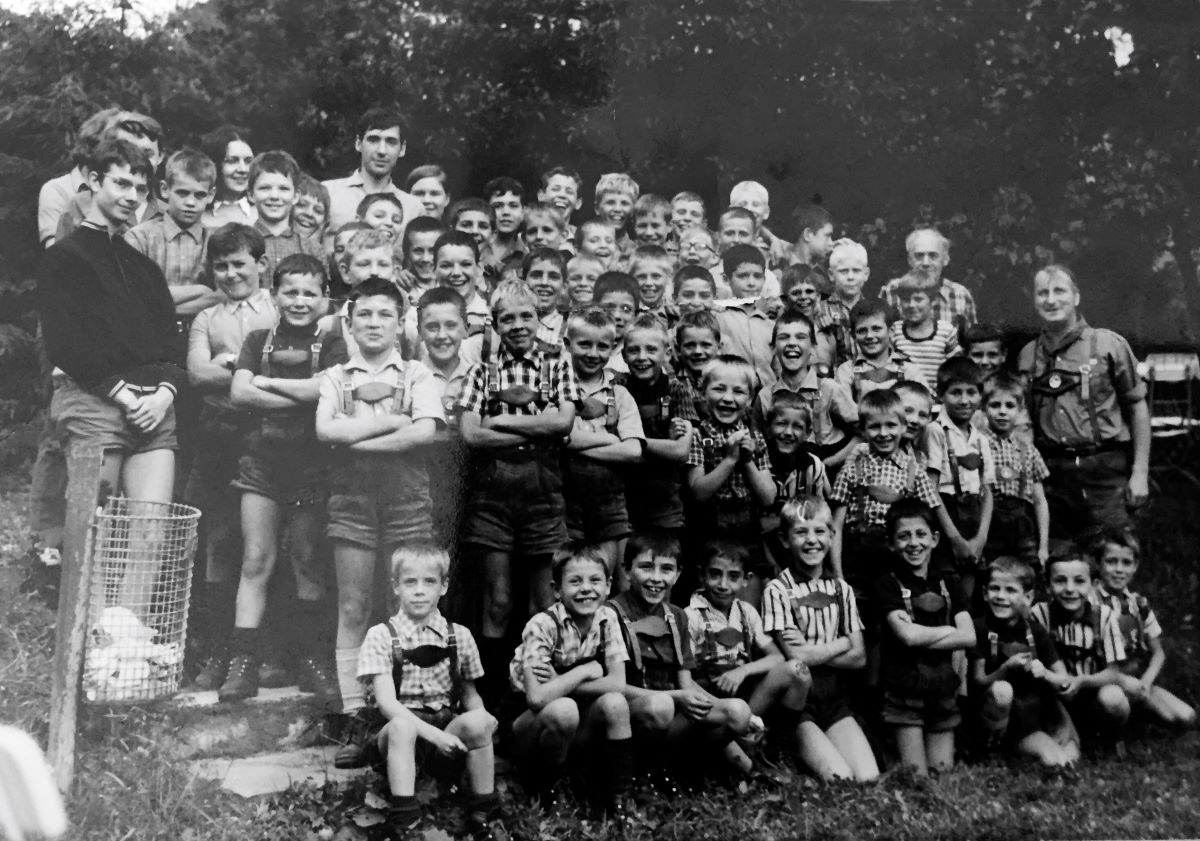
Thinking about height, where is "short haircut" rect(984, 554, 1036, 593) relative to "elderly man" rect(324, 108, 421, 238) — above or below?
below

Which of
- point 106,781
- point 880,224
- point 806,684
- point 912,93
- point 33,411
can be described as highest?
point 912,93

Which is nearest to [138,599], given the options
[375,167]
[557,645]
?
[557,645]

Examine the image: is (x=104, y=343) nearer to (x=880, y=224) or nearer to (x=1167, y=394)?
(x=880, y=224)

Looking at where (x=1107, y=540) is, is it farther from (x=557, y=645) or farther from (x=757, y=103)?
(x=557, y=645)

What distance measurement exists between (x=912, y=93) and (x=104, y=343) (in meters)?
3.73

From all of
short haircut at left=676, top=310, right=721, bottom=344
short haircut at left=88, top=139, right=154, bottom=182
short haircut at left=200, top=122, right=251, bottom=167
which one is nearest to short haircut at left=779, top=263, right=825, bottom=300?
short haircut at left=676, top=310, right=721, bottom=344

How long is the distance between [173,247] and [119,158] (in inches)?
16.4

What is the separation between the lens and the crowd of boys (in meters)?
5.42

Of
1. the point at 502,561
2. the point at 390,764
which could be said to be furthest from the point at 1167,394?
the point at 390,764

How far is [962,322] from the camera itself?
6324 millimetres

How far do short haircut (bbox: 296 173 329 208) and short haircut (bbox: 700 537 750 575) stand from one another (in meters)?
2.10

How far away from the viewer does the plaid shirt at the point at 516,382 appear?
18.3 ft

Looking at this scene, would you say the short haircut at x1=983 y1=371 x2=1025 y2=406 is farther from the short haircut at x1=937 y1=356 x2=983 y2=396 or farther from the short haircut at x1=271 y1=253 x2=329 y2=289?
the short haircut at x1=271 y1=253 x2=329 y2=289

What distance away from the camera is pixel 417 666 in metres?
5.38
